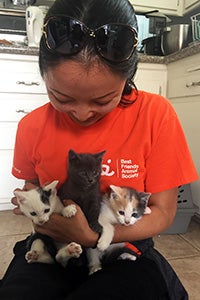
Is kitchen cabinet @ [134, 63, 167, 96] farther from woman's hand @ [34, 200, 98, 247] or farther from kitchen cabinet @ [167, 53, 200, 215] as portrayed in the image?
woman's hand @ [34, 200, 98, 247]

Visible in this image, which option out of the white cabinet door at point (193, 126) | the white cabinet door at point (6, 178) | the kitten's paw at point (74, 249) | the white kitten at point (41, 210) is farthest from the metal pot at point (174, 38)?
the kitten's paw at point (74, 249)

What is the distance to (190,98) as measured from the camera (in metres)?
2.05

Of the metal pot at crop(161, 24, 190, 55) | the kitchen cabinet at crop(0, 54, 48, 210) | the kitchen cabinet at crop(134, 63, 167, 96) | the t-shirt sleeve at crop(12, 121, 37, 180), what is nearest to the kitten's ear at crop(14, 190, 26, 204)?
the t-shirt sleeve at crop(12, 121, 37, 180)

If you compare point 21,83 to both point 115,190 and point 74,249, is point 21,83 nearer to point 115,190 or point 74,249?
point 115,190

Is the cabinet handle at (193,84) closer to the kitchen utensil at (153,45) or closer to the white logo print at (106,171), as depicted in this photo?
the kitchen utensil at (153,45)

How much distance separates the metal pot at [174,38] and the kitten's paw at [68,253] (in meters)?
1.99

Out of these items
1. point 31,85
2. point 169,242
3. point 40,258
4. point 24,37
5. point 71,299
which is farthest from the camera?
point 24,37

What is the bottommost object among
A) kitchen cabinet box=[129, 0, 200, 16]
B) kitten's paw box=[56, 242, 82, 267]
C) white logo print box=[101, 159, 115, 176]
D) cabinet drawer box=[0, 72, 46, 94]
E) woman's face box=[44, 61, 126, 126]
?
kitten's paw box=[56, 242, 82, 267]

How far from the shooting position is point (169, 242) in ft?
6.01

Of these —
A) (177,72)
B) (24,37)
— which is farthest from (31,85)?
(177,72)

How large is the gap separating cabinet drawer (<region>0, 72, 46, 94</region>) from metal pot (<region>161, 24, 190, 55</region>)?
1029 millimetres

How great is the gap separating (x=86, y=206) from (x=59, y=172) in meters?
0.15

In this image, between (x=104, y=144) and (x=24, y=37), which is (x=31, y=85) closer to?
(x=24, y=37)

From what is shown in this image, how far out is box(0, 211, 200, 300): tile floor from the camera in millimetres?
1467
